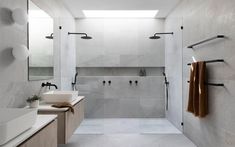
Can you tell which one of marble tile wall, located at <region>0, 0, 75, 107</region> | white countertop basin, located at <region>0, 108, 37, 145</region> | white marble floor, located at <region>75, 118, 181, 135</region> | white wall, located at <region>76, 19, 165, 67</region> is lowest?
white marble floor, located at <region>75, 118, 181, 135</region>

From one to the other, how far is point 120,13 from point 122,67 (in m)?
1.31

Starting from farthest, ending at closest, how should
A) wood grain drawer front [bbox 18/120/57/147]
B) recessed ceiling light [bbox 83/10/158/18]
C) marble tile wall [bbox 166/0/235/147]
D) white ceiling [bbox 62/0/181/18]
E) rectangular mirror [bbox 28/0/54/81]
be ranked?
1. recessed ceiling light [bbox 83/10/158/18]
2. white ceiling [bbox 62/0/181/18]
3. rectangular mirror [bbox 28/0/54/81]
4. marble tile wall [bbox 166/0/235/147]
5. wood grain drawer front [bbox 18/120/57/147]

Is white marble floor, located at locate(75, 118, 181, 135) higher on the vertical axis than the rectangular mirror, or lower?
lower

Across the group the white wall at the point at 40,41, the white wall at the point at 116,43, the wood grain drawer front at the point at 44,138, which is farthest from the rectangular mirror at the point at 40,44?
the white wall at the point at 116,43

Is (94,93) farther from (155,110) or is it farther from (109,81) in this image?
(155,110)

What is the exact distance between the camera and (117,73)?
5828 mm

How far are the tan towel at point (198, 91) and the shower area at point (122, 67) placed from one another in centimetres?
224

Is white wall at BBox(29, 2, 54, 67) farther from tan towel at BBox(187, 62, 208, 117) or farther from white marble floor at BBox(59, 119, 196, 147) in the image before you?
tan towel at BBox(187, 62, 208, 117)

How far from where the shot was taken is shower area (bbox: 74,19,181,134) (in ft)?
18.3

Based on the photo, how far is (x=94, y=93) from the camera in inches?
219

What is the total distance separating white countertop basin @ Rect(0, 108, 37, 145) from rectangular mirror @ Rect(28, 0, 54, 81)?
1147 mm

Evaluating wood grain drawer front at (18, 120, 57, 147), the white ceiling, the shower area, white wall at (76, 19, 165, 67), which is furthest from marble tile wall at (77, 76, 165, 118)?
wood grain drawer front at (18, 120, 57, 147)

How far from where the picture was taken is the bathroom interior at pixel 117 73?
2369mm

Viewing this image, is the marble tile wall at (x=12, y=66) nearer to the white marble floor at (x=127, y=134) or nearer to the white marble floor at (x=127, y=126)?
the white marble floor at (x=127, y=134)
